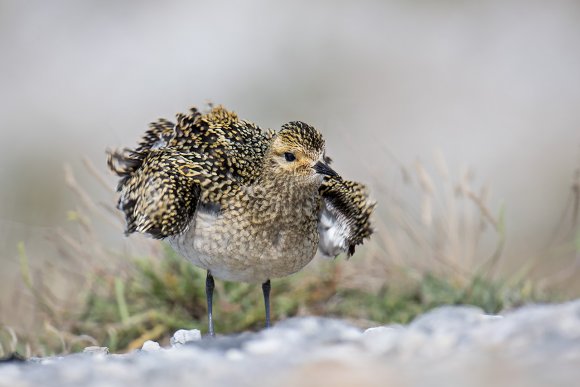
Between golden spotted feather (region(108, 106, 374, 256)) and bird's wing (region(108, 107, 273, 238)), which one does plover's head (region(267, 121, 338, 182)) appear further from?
bird's wing (region(108, 107, 273, 238))

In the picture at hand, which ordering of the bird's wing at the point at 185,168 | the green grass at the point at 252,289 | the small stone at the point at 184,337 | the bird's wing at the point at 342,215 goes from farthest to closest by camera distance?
the green grass at the point at 252,289
the bird's wing at the point at 342,215
the bird's wing at the point at 185,168
the small stone at the point at 184,337

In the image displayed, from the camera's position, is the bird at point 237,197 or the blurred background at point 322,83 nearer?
the bird at point 237,197

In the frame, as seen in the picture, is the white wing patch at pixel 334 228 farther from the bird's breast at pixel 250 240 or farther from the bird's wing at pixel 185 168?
the bird's wing at pixel 185 168

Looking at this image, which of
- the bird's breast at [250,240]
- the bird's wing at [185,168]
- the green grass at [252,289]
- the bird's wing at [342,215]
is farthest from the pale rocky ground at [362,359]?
the green grass at [252,289]

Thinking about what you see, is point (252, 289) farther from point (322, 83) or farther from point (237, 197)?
point (322, 83)

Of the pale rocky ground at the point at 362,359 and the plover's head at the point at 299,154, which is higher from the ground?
the plover's head at the point at 299,154

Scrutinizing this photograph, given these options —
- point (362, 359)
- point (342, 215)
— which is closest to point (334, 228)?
point (342, 215)

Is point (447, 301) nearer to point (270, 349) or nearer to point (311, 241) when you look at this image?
point (311, 241)
